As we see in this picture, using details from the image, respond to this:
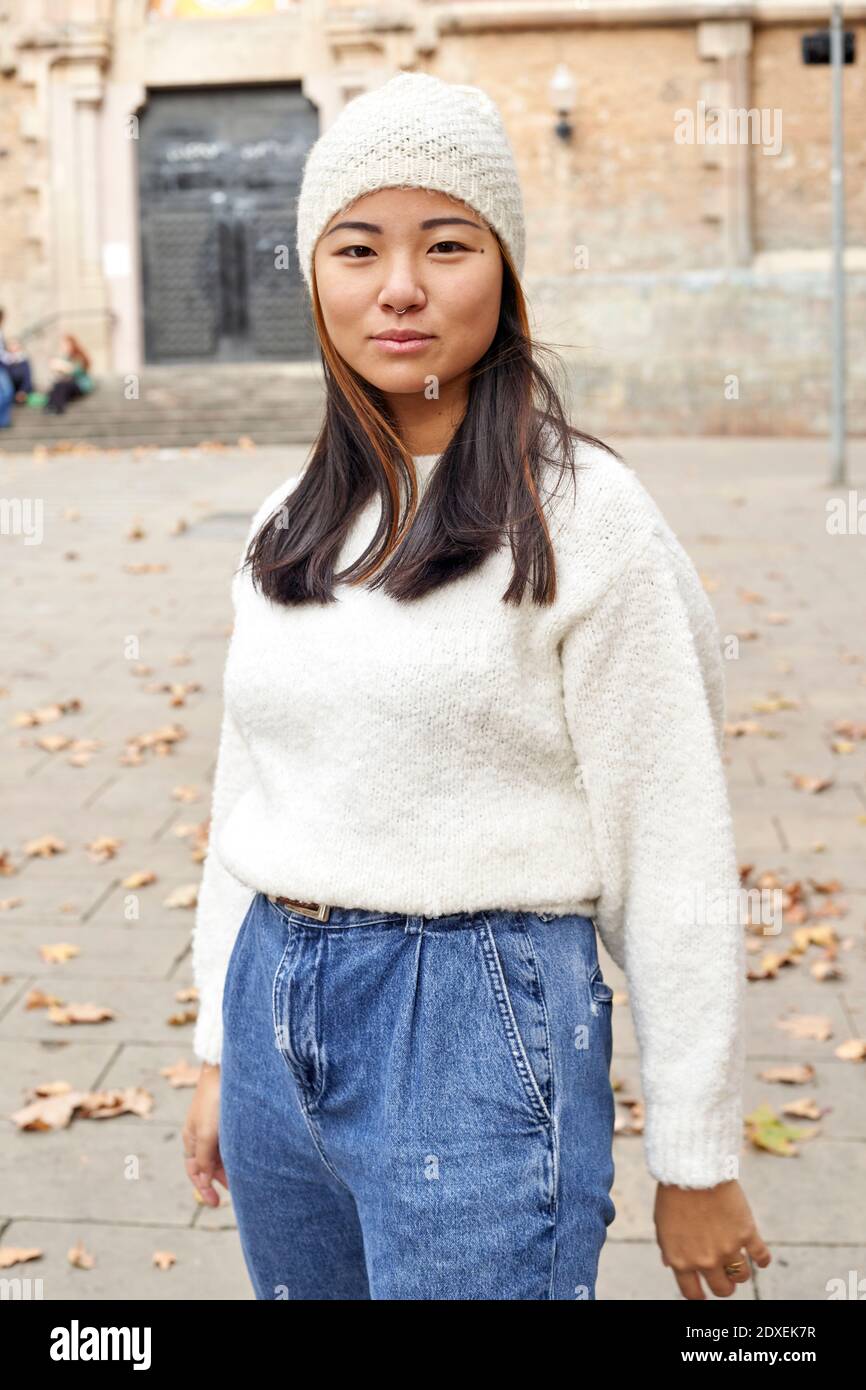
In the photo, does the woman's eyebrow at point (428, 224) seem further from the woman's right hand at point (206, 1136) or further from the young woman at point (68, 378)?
the young woman at point (68, 378)

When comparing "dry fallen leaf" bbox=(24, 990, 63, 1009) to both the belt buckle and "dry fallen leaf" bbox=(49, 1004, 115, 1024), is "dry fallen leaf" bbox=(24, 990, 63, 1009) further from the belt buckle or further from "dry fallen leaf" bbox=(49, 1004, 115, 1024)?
the belt buckle

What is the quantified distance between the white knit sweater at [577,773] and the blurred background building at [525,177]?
1834 centimetres

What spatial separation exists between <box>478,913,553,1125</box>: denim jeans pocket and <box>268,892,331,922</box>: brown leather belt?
169mm

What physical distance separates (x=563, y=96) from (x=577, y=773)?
21857 mm

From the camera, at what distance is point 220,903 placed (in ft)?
6.61

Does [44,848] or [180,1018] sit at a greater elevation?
[44,848]

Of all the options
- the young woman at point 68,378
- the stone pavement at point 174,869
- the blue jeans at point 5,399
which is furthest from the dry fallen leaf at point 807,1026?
the young woman at point 68,378

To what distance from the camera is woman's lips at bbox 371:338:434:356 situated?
1.70 m

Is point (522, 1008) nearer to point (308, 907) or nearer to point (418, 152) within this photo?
point (308, 907)

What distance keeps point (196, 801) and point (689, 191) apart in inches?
720

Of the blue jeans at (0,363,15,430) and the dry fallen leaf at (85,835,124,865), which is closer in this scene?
the dry fallen leaf at (85,835,124,865)

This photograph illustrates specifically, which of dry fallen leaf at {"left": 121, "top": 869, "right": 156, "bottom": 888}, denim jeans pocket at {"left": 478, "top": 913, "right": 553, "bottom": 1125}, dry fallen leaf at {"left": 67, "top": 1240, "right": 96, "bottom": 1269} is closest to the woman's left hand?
denim jeans pocket at {"left": 478, "top": 913, "right": 553, "bottom": 1125}

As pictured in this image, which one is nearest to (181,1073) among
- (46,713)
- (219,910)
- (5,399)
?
(219,910)

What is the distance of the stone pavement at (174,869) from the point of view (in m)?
3.29
